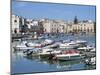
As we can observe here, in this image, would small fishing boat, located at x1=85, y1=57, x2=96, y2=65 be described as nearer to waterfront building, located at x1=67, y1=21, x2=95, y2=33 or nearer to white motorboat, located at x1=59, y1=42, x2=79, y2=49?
white motorboat, located at x1=59, y1=42, x2=79, y2=49

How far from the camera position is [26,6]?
248cm

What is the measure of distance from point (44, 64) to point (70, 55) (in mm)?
338

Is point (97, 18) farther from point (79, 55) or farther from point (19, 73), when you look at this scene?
point (19, 73)

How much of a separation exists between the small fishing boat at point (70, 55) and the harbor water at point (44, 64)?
0.15ft

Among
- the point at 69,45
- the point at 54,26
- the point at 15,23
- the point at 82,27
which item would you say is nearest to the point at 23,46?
the point at 15,23

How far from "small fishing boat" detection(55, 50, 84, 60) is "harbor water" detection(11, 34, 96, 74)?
1.8 inches

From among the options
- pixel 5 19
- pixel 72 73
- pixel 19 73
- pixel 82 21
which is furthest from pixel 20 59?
pixel 82 21

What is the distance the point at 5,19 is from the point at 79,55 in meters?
0.97

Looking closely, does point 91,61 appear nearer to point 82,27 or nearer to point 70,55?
point 70,55

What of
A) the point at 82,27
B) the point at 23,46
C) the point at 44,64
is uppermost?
the point at 82,27

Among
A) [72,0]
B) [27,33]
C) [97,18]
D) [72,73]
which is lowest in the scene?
[72,73]

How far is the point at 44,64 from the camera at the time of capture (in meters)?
2.55

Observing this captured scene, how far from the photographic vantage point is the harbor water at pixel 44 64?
242 centimetres

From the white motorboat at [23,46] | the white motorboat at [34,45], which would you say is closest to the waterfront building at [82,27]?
the white motorboat at [34,45]
